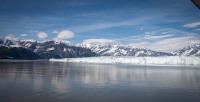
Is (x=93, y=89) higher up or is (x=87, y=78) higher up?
(x=87, y=78)

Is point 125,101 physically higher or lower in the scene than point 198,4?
lower

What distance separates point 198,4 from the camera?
23.9 ft

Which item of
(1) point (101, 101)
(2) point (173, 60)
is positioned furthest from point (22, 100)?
(2) point (173, 60)

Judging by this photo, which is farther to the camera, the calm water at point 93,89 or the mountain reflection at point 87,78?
the mountain reflection at point 87,78

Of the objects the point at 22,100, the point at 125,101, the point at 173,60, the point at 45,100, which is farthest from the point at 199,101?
the point at 173,60

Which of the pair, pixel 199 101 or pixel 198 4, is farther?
pixel 199 101

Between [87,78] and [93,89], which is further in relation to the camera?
[87,78]

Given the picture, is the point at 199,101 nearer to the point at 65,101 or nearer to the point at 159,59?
the point at 65,101

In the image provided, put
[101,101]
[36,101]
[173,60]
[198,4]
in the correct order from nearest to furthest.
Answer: [198,4] → [36,101] → [101,101] → [173,60]

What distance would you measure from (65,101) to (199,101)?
1122 centimetres

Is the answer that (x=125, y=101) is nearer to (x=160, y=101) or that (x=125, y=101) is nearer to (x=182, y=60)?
(x=160, y=101)

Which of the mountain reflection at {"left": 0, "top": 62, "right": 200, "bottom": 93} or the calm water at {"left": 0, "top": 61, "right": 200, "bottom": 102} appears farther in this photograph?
the mountain reflection at {"left": 0, "top": 62, "right": 200, "bottom": 93}

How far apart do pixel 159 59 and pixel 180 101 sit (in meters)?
185

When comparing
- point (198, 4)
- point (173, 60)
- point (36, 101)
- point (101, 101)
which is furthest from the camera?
point (173, 60)
